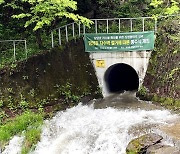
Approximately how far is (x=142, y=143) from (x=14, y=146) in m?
5.12

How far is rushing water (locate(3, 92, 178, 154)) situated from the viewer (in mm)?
13086

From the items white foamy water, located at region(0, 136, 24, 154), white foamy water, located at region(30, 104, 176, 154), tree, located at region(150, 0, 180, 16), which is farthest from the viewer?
tree, located at region(150, 0, 180, 16)

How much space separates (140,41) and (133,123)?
5230 millimetres

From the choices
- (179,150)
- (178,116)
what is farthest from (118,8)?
(179,150)

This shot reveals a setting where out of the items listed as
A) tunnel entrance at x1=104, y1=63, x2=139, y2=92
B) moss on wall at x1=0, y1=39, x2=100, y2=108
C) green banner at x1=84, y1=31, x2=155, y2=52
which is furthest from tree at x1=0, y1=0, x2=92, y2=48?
tunnel entrance at x1=104, y1=63, x2=139, y2=92

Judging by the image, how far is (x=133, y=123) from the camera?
14.5m

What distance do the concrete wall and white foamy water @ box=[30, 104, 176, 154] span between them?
111 inches

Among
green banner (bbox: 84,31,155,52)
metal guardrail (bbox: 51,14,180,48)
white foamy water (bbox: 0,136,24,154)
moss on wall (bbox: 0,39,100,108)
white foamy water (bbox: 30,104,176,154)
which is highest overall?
metal guardrail (bbox: 51,14,180,48)

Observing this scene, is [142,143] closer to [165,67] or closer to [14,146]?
[14,146]

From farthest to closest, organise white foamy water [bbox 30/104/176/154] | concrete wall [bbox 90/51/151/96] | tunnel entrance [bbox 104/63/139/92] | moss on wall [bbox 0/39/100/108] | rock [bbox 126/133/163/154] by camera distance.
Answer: tunnel entrance [bbox 104/63/139/92] → concrete wall [bbox 90/51/151/96] → moss on wall [bbox 0/39/100/108] → white foamy water [bbox 30/104/176/154] → rock [bbox 126/133/163/154]

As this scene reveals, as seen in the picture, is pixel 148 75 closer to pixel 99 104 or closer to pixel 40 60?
pixel 99 104

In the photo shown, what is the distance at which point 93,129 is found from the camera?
14188 mm

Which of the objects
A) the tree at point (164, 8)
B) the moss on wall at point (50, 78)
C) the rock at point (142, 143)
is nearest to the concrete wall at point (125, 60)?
the moss on wall at point (50, 78)

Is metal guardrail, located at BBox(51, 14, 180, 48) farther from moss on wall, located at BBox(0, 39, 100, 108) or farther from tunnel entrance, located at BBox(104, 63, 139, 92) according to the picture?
tunnel entrance, located at BBox(104, 63, 139, 92)
